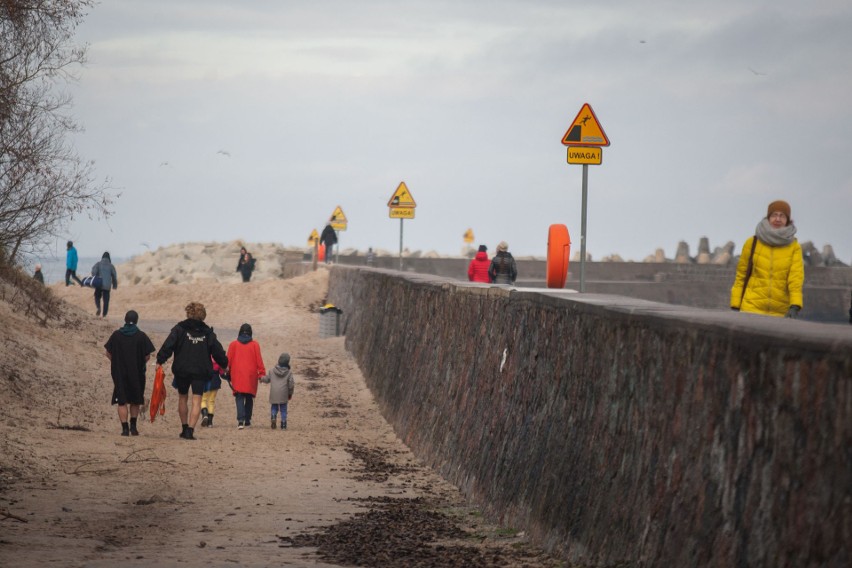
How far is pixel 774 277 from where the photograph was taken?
10750 mm

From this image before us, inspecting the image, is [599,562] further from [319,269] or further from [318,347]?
[319,269]

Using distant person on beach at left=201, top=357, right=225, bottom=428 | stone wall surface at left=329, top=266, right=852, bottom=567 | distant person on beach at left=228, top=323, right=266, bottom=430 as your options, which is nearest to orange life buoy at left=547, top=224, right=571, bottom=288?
distant person on beach at left=228, top=323, right=266, bottom=430

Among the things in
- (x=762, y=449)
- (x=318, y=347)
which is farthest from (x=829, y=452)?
(x=318, y=347)

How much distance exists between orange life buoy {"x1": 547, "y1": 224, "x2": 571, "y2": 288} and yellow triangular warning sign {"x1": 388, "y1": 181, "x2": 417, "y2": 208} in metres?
15.4

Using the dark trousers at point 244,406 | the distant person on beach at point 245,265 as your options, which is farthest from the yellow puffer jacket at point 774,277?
the distant person on beach at point 245,265

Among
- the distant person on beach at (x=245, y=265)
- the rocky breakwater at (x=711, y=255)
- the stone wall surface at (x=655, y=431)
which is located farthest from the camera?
the rocky breakwater at (x=711, y=255)

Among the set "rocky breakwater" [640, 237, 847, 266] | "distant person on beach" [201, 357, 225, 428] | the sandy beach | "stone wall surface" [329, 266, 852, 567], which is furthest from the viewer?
"rocky breakwater" [640, 237, 847, 266]

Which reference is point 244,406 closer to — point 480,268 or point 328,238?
point 480,268

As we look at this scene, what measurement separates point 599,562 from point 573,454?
3.90 ft

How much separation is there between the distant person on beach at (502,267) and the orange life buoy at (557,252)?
7741 millimetres

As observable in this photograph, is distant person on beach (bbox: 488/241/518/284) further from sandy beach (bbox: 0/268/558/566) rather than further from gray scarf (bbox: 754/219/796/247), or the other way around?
gray scarf (bbox: 754/219/796/247)

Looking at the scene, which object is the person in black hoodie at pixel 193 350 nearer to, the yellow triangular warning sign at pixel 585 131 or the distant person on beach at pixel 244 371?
the distant person on beach at pixel 244 371

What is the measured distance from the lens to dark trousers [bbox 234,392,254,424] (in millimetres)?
17688

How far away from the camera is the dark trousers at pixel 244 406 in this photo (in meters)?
17.7
